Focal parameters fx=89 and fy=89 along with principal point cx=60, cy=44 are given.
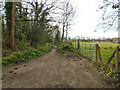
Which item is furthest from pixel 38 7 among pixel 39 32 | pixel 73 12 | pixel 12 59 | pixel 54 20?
pixel 12 59

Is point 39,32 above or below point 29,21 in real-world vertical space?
below

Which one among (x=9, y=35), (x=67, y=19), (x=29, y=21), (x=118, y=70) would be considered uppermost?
(x=67, y=19)

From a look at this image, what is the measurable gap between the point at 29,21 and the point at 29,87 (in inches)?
500

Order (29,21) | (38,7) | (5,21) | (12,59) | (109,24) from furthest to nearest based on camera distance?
(38,7) → (29,21) → (5,21) → (12,59) → (109,24)

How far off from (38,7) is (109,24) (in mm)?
15052

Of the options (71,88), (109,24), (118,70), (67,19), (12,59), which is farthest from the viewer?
(67,19)

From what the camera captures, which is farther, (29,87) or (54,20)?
(54,20)

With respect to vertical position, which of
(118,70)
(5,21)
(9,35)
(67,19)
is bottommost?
(118,70)

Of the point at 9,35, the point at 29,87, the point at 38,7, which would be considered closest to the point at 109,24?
the point at 29,87

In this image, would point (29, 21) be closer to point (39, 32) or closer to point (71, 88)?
point (39, 32)

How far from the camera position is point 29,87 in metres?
3.58

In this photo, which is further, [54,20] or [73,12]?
[73,12]

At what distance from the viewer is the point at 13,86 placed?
3670 millimetres

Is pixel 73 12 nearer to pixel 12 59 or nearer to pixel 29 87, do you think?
pixel 12 59
